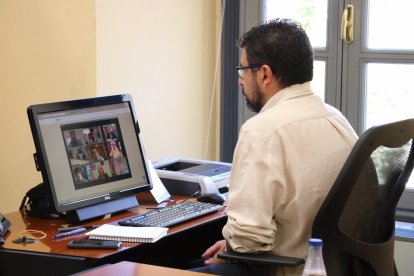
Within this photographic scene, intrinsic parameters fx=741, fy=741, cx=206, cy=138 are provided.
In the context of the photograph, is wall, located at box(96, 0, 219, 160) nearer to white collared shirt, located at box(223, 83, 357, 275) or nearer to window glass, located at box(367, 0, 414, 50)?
window glass, located at box(367, 0, 414, 50)

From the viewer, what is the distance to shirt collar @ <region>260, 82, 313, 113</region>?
2.43 meters

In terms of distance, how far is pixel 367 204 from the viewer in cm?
227

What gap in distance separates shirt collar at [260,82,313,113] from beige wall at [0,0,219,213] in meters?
1.22

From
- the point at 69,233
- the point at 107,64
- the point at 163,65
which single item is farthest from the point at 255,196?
the point at 163,65

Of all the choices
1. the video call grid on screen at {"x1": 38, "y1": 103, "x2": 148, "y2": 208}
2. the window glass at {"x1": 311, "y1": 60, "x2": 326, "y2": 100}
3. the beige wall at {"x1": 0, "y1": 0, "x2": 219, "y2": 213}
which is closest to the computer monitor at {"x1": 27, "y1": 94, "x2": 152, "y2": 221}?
the video call grid on screen at {"x1": 38, "y1": 103, "x2": 148, "y2": 208}

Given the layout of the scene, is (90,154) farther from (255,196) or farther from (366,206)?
(366,206)

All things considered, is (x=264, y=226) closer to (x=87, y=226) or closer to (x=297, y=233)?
(x=297, y=233)

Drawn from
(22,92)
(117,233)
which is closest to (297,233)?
(117,233)

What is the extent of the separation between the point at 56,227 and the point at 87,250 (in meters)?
0.34

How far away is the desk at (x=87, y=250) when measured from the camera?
2.38m

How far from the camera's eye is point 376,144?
2.12 meters

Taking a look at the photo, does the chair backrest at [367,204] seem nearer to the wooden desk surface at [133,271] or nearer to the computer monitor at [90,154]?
→ the wooden desk surface at [133,271]

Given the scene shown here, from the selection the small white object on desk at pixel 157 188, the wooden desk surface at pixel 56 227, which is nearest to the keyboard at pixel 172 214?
the wooden desk surface at pixel 56 227

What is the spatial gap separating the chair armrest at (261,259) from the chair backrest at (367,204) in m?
0.11
